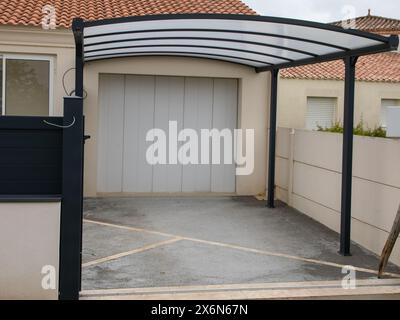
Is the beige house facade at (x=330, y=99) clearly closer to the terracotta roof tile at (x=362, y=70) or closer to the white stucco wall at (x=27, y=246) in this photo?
the terracotta roof tile at (x=362, y=70)

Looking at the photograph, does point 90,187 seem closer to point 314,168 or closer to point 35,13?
point 35,13

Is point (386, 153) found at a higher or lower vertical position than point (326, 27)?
lower

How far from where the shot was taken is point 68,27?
12109mm

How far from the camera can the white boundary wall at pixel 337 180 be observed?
7.82 meters

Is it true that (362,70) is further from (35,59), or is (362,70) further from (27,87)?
(27,87)

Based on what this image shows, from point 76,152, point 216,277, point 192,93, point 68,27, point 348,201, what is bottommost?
point 216,277

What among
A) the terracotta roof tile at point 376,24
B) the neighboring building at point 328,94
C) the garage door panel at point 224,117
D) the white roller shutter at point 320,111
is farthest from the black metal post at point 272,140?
the terracotta roof tile at point 376,24

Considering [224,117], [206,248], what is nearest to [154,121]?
[224,117]

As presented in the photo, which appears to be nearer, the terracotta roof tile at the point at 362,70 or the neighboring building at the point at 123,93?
the neighboring building at the point at 123,93

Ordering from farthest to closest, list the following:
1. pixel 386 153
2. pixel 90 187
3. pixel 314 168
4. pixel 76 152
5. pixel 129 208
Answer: pixel 90 187, pixel 129 208, pixel 314 168, pixel 386 153, pixel 76 152

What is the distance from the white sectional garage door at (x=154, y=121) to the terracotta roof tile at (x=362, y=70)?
7.71 meters

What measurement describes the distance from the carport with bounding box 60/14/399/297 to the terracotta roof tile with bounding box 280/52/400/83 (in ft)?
33.6

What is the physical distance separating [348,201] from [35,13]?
27.3 feet

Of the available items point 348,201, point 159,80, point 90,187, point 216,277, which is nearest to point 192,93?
point 159,80
